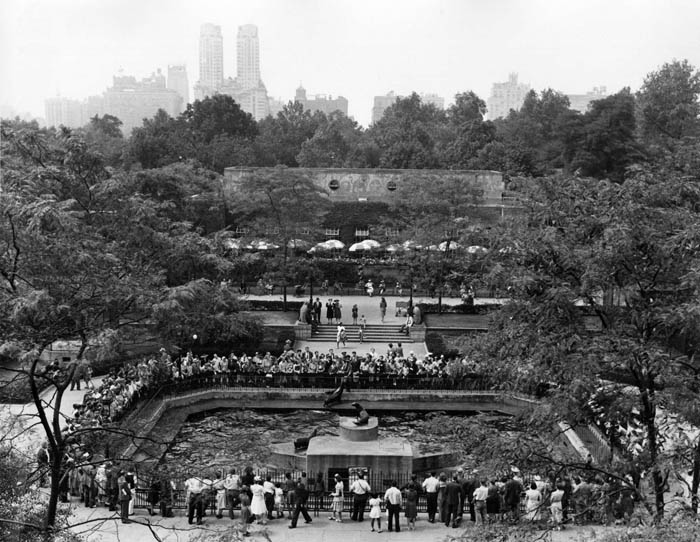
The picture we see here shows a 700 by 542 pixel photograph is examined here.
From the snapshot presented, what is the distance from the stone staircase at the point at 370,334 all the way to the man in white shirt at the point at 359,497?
18.0 metres

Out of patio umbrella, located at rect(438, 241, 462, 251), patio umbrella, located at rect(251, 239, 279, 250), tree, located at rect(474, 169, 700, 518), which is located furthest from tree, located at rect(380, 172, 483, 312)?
tree, located at rect(474, 169, 700, 518)

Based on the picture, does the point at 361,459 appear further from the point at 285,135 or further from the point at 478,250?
the point at 285,135

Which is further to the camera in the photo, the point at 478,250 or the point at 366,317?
the point at 366,317

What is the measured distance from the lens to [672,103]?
227 feet

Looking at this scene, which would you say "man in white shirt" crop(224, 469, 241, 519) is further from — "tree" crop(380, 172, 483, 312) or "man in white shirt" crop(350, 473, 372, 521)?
"tree" crop(380, 172, 483, 312)

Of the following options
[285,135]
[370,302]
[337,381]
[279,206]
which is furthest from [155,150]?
[337,381]

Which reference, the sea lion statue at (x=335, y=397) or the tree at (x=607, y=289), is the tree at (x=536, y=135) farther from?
the tree at (x=607, y=289)

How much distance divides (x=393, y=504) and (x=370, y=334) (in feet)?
64.0

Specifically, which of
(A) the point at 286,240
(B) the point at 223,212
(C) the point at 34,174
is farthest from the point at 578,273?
(B) the point at 223,212

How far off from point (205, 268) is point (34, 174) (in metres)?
Answer: 13.0

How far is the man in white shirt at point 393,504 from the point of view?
664 inches

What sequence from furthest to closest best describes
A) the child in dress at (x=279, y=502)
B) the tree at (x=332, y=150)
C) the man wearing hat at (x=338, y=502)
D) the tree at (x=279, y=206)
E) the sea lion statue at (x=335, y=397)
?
the tree at (x=332, y=150) → the tree at (x=279, y=206) → the sea lion statue at (x=335, y=397) → the child in dress at (x=279, y=502) → the man wearing hat at (x=338, y=502)

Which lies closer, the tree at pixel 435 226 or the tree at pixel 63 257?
the tree at pixel 63 257

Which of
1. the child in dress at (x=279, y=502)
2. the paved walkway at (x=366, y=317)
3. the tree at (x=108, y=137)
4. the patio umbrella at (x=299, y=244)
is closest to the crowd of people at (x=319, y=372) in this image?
the paved walkway at (x=366, y=317)
